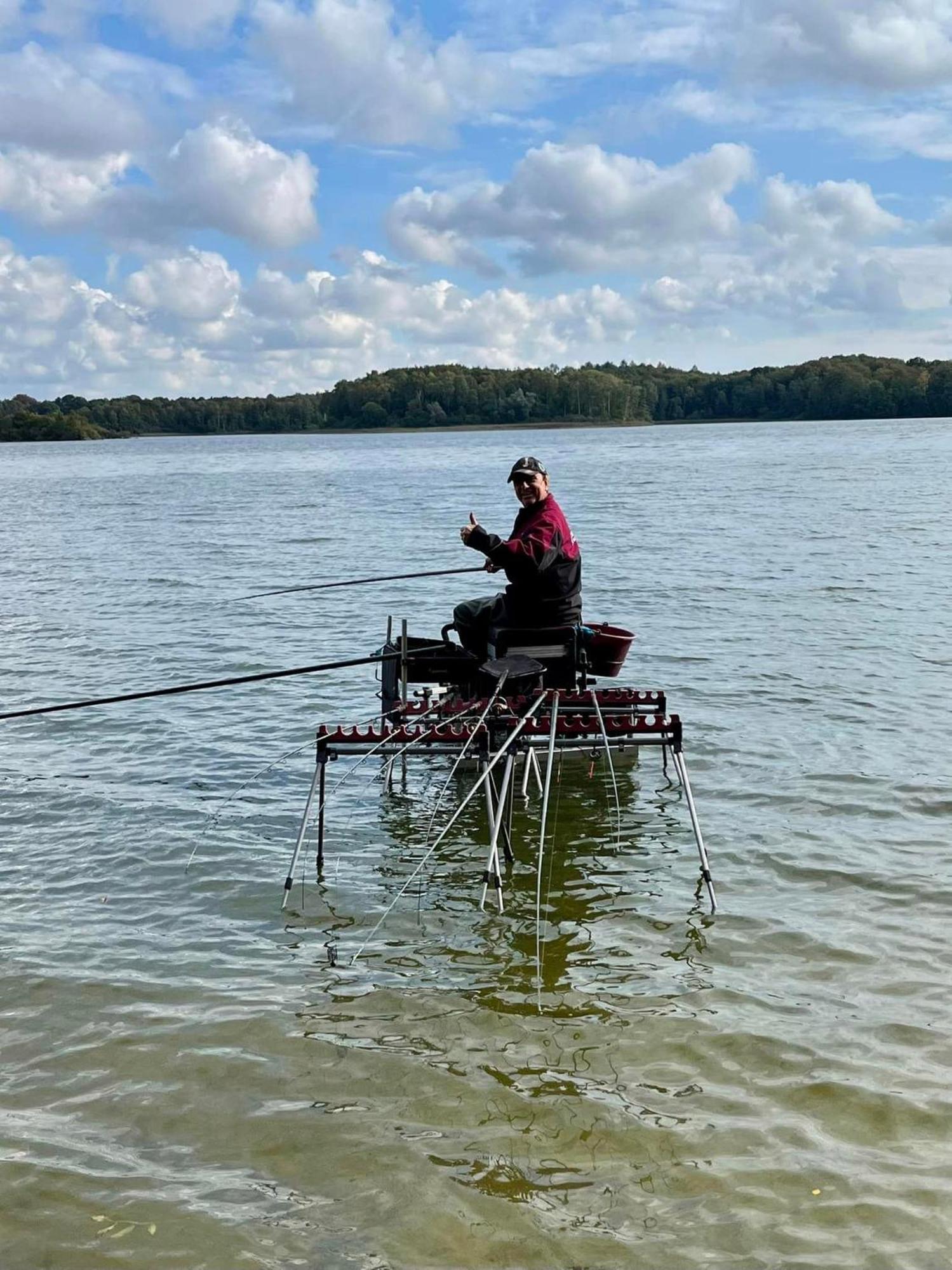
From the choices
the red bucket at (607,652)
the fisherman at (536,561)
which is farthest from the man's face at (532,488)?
the red bucket at (607,652)

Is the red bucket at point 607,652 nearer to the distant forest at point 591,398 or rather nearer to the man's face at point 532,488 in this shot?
the man's face at point 532,488

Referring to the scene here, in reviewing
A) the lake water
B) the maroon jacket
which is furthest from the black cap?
the lake water

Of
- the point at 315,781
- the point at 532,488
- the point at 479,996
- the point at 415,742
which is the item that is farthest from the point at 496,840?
the point at 532,488

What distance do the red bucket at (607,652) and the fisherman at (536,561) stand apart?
280 mm

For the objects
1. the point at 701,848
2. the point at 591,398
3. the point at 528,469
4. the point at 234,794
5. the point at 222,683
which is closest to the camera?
the point at 701,848

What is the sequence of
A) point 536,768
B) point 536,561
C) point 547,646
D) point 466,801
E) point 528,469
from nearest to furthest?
point 466,801 < point 536,561 < point 528,469 < point 547,646 < point 536,768

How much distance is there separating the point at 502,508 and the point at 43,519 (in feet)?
57.7

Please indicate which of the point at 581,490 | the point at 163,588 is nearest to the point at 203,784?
the point at 163,588

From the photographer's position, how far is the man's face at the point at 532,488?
30.8 ft

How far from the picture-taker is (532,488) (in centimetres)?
941

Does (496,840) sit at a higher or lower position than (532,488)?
lower

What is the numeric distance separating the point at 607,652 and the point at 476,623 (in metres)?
1.05

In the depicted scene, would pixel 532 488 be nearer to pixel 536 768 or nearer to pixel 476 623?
pixel 476 623

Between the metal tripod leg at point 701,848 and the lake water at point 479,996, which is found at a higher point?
the metal tripod leg at point 701,848
